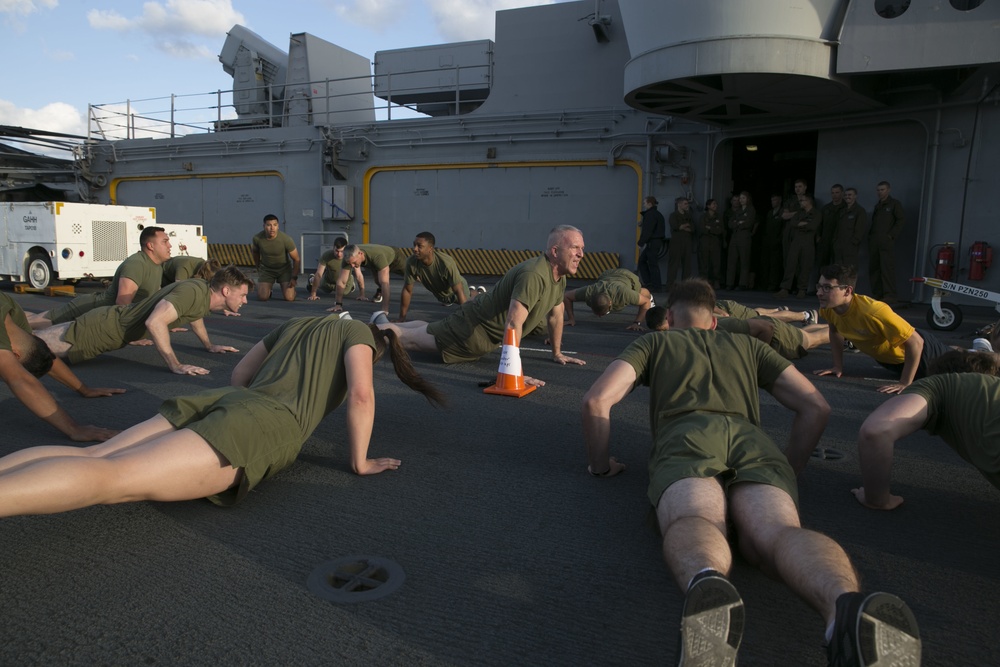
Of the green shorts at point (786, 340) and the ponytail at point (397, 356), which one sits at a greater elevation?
the ponytail at point (397, 356)

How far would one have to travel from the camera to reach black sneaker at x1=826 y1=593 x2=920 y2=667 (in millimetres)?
1879

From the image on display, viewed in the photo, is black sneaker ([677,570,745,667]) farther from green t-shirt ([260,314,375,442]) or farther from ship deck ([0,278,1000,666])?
green t-shirt ([260,314,375,442])

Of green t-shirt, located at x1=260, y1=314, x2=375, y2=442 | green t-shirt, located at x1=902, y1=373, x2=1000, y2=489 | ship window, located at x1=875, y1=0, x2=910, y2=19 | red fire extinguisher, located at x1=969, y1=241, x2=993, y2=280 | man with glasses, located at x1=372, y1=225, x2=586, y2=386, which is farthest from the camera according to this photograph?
red fire extinguisher, located at x1=969, y1=241, x2=993, y2=280

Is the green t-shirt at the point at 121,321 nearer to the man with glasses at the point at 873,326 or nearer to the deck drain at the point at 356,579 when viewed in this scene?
the deck drain at the point at 356,579

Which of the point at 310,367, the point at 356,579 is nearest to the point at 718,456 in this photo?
the point at 356,579

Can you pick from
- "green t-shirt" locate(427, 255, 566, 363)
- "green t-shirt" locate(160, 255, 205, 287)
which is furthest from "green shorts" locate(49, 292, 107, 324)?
"green t-shirt" locate(427, 255, 566, 363)

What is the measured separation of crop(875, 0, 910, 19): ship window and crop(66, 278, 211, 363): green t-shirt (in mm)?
10752

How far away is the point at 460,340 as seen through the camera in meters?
7.40

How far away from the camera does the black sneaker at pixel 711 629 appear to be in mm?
1990

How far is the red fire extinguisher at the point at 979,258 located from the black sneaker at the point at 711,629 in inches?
498

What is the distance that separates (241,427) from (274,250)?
10.8m

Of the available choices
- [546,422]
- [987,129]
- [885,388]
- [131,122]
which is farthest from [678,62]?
[131,122]

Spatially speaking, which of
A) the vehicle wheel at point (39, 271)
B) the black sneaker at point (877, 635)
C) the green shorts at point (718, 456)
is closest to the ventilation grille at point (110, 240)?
Result: the vehicle wheel at point (39, 271)

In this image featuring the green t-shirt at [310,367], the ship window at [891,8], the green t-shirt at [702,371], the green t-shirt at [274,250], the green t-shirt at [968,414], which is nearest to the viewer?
the green t-shirt at [968,414]
